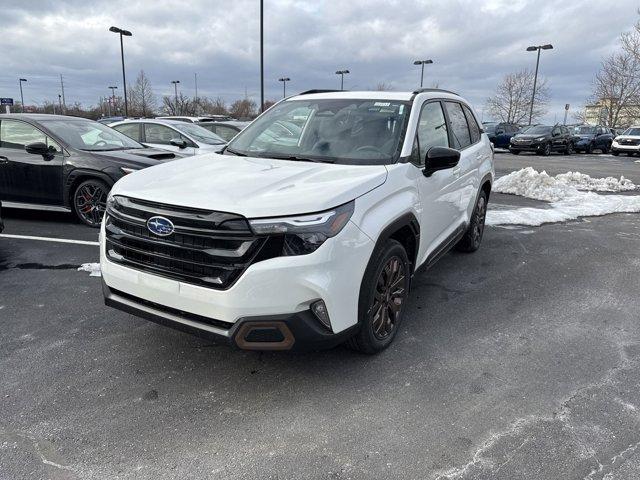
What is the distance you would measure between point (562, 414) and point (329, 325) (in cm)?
145

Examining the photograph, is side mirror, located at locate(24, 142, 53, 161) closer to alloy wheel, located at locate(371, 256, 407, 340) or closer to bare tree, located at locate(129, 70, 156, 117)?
alloy wheel, located at locate(371, 256, 407, 340)

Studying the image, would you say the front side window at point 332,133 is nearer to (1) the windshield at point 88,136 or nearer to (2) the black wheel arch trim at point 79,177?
(2) the black wheel arch trim at point 79,177

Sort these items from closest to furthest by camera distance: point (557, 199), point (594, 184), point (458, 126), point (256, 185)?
point (256, 185) → point (458, 126) → point (557, 199) → point (594, 184)

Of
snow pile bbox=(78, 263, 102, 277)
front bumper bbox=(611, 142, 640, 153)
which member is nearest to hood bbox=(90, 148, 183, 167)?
snow pile bbox=(78, 263, 102, 277)

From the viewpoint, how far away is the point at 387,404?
2998 mm

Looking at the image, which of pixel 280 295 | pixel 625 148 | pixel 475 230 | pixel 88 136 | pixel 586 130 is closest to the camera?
pixel 280 295

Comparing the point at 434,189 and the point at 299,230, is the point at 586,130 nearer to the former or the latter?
the point at 434,189

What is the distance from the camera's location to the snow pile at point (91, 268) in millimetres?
5172

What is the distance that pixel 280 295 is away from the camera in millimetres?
2717

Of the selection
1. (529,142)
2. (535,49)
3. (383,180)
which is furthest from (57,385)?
(535,49)

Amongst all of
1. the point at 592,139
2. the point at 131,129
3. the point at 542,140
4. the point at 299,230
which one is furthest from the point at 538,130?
the point at 299,230

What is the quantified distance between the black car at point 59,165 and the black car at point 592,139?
30.6m

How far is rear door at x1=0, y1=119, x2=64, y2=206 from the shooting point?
7133 mm

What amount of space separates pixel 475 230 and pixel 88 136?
5.80 m
